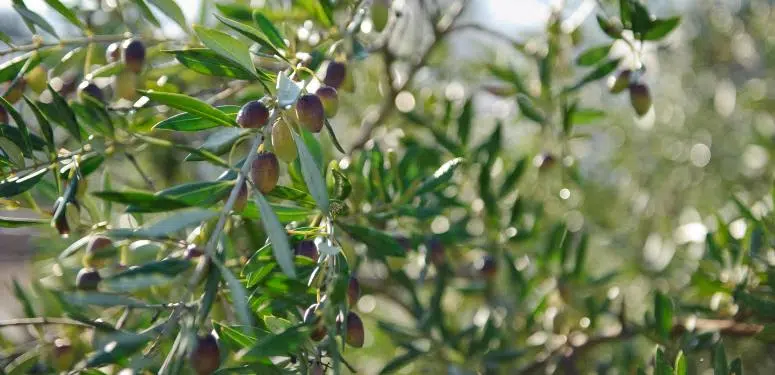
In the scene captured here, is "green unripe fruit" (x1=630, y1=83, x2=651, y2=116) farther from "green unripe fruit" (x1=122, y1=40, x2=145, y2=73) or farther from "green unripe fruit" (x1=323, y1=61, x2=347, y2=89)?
"green unripe fruit" (x1=122, y1=40, x2=145, y2=73)

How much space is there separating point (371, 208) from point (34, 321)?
37 cm

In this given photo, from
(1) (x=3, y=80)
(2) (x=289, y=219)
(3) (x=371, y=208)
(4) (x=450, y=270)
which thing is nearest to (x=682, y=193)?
(4) (x=450, y=270)

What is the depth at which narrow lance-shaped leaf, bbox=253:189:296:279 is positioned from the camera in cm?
56

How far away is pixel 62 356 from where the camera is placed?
0.91 m

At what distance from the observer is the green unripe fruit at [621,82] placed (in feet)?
3.30

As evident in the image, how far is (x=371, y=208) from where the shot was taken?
37.1 inches

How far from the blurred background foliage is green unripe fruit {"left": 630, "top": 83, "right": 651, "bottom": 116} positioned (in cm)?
6

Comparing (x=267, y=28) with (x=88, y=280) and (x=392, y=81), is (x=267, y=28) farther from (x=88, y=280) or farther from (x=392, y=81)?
(x=392, y=81)

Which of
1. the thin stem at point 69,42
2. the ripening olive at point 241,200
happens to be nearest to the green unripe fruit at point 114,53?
the thin stem at point 69,42

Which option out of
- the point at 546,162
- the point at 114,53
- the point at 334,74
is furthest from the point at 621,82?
the point at 114,53

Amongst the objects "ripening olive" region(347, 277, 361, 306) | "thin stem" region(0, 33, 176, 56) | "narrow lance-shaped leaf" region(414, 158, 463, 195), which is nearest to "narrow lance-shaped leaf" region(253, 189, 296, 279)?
Answer: "ripening olive" region(347, 277, 361, 306)

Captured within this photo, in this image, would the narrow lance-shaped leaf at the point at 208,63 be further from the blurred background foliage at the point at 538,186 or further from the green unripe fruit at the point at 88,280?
the green unripe fruit at the point at 88,280

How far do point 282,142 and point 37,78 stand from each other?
1.40 ft

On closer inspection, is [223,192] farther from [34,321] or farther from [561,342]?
[561,342]
